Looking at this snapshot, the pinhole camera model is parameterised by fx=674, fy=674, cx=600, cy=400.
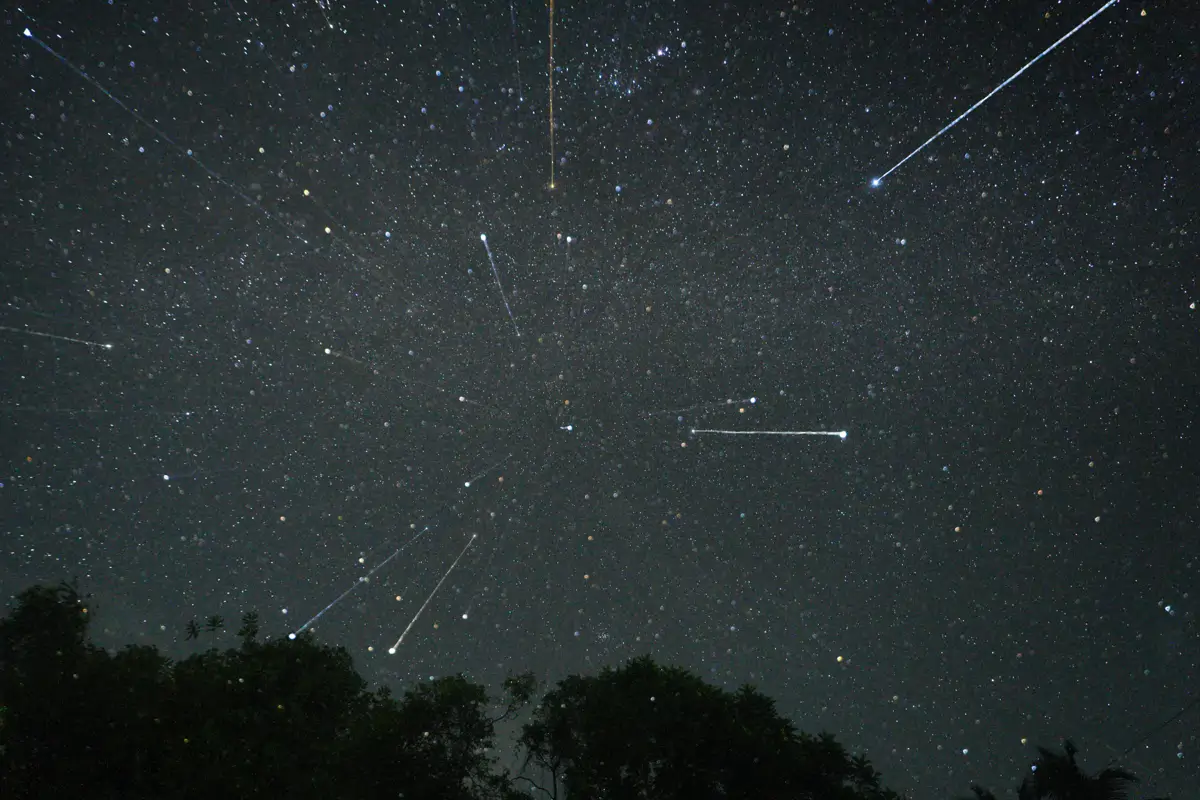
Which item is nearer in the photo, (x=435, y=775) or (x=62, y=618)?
(x=435, y=775)

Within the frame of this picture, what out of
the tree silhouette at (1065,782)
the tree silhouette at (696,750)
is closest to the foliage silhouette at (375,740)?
the tree silhouette at (696,750)

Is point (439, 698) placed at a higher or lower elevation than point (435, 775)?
higher

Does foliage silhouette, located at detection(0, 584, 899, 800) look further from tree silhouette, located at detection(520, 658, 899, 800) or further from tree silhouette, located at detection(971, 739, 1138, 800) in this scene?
tree silhouette, located at detection(971, 739, 1138, 800)

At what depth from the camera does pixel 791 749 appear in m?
10.0

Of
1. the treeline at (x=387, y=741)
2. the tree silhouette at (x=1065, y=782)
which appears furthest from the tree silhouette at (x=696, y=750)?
the tree silhouette at (x=1065, y=782)

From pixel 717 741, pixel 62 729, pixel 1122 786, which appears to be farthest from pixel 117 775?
pixel 1122 786

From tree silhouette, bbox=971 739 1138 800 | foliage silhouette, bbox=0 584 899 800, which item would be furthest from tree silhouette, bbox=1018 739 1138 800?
foliage silhouette, bbox=0 584 899 800

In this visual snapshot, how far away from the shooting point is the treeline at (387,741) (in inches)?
394

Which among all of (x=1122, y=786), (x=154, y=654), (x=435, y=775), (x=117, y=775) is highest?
(x=1122, y=786)

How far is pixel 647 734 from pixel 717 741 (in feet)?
3.43

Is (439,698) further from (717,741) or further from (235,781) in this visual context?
(717,741)

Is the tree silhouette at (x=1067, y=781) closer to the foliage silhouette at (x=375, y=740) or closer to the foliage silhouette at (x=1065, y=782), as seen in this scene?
the foliage silhouette at (x=1065, y=782)

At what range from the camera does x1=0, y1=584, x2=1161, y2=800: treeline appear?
1000cm

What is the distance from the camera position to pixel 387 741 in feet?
35.3
